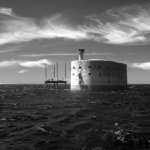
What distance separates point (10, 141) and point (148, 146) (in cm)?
670

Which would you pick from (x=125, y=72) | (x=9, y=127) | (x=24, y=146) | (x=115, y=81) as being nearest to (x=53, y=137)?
(x=24, y=146)

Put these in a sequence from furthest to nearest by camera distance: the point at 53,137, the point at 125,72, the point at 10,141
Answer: the point at 125,72 → the point at 53,137 → the point at 10,141

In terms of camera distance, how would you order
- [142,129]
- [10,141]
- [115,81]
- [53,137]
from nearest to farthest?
[10,141]
[53,137]
[142,129]
[115,81]

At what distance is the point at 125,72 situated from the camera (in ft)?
256

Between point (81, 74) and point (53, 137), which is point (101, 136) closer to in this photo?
point (53, 137)

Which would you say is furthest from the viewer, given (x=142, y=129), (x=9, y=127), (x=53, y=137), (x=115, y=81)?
(x=115, y=81)

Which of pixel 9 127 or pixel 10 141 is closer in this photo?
pixel 10 141

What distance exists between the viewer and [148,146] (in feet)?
28.3

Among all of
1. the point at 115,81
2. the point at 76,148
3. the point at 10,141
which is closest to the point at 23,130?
the point at 10,141

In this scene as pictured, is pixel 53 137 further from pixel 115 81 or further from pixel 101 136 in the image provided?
pixel 115 81

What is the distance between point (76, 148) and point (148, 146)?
3317 mm

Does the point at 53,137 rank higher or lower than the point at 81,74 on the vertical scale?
lower

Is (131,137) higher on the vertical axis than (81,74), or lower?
lower

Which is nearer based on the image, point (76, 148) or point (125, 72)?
point (76, 148)
